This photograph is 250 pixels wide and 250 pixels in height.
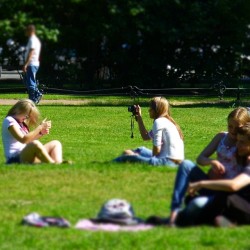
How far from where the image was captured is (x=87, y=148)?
610 inches

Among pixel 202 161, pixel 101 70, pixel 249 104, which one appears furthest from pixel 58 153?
pixel 101 70

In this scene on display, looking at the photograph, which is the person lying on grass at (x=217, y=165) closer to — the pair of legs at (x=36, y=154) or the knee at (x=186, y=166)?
the knee at (x=186, y=166)

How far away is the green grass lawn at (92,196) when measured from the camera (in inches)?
320

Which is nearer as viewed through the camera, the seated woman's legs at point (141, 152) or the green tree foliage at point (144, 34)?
the seated woman's legs at point (141, 152)

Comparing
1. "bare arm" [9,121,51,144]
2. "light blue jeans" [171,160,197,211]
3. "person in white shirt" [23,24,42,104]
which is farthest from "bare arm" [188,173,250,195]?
Result: "person in white shirt" [23,24,42,104]

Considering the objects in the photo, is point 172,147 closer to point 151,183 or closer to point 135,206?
point 151,183

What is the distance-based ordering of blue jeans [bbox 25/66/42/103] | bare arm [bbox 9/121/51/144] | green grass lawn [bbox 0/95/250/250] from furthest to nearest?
blue jeans [bbox 25/66/42/103], bare arm [bbox 9/121/51/144], green grass lawn [bbox 0/95/250/250]

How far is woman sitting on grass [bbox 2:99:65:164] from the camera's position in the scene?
40.4 ft

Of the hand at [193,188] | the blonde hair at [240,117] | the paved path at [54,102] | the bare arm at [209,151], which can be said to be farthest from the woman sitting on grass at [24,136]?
the paved path at [54,102]

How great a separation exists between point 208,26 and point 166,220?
29.2 m

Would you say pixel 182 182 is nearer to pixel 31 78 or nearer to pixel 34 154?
pixel 34 154

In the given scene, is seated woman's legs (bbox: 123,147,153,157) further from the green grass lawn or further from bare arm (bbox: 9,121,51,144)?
bare arm (bbox: 9,121,51,144)

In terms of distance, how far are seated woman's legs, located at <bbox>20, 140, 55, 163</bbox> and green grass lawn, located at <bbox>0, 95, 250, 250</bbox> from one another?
0.24m

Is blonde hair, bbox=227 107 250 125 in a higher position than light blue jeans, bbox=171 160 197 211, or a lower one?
higher
